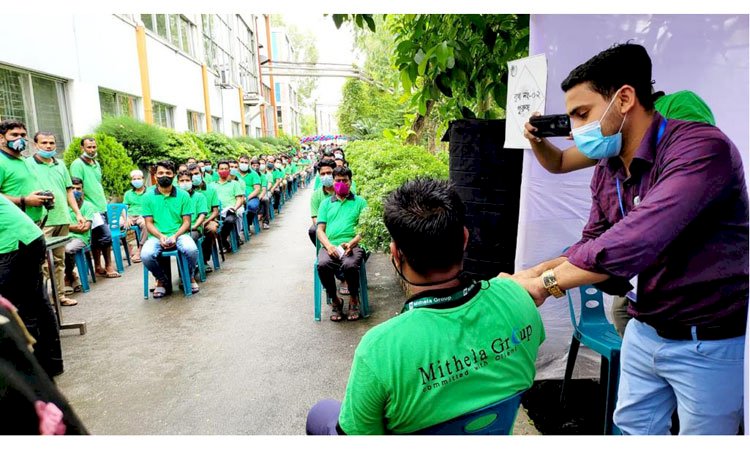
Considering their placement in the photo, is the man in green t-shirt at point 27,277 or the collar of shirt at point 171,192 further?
the collar of shirt at point 171,192

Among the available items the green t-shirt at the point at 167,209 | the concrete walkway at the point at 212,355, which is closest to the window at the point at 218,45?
the green t-shirt at the point at 167,209

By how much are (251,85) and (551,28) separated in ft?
93.9

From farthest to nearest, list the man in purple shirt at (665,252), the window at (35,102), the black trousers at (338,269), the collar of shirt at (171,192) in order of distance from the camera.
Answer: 1. the window at (35,102)
2. the collar of shirt at (171,192)
3. the black trousers at (338,269)
4. the man in purple shirt at (665,252)

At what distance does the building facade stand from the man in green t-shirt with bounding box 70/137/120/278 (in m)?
1.71

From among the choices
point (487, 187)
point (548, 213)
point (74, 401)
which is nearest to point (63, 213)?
point (74, 401)

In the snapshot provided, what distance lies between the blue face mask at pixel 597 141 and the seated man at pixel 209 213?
5.65 m

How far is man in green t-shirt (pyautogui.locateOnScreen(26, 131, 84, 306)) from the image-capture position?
4.85 m

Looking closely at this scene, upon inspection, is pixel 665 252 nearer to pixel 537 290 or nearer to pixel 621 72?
pixel 537 290

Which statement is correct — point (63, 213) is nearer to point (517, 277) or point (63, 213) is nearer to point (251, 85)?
point (517, 277)

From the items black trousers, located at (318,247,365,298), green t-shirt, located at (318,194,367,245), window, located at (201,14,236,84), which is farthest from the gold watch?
window, located at (201,14,236,84)

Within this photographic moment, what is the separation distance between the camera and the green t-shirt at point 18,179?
4242 mm

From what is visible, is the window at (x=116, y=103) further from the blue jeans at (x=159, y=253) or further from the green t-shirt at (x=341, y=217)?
the green t-shirt at (x=341, y=217)

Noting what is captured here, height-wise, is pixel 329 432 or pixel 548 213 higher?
pixel 548 213

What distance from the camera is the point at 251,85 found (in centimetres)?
2884
